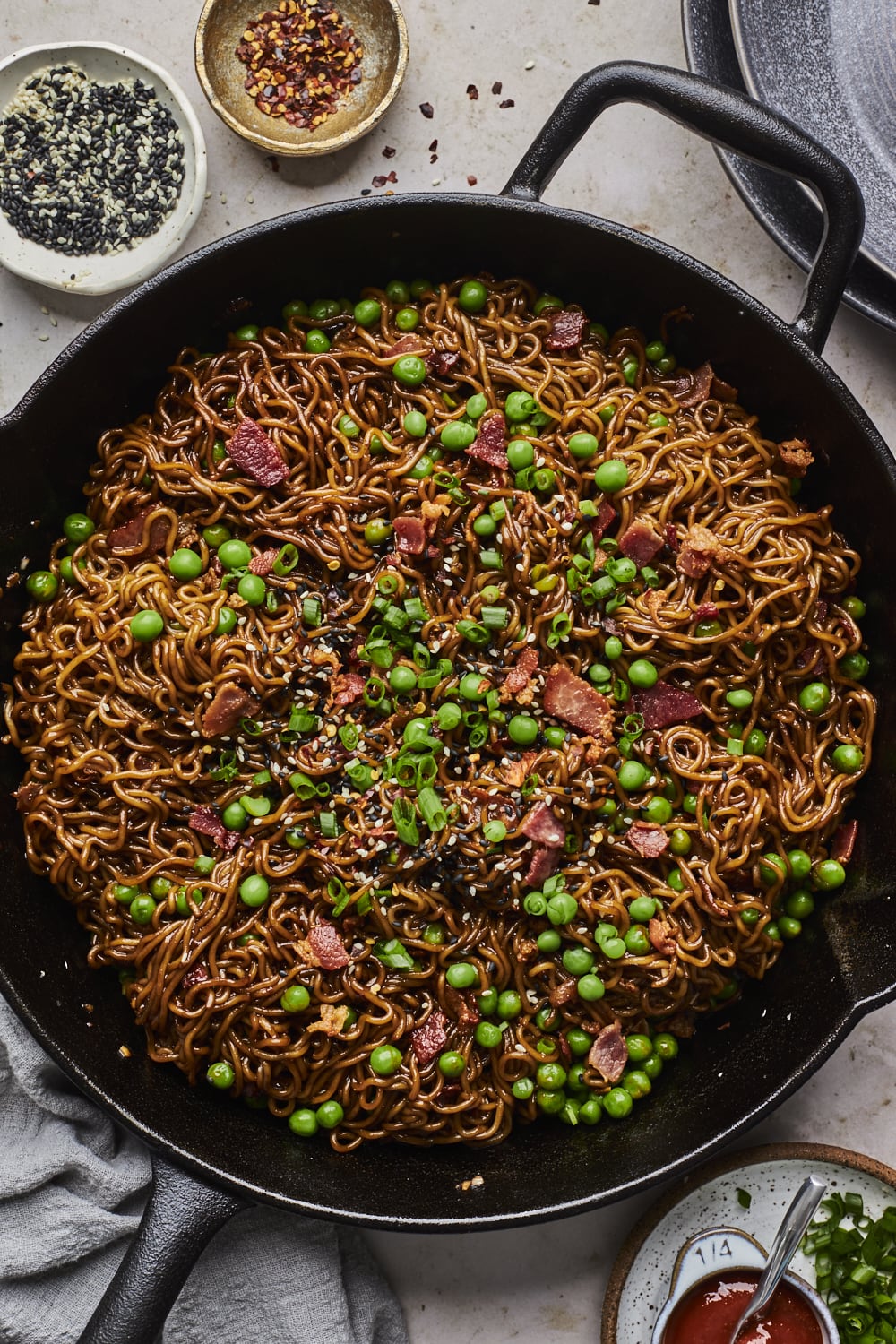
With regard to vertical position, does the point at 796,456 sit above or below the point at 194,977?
above

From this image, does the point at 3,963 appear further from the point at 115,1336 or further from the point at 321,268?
the point at 321,268

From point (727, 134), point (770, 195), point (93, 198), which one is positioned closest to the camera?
point (727, 134)

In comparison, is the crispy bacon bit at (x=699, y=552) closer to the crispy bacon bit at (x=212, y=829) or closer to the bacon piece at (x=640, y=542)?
the bacon piece at (x=640, y=542)

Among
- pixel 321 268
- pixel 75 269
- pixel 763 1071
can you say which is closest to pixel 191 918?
pixel 763 1071

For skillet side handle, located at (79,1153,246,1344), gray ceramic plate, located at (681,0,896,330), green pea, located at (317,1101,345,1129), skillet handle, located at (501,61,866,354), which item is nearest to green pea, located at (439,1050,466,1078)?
green pea, located at (317,1101,345,1129)

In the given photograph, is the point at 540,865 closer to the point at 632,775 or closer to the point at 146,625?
the point at 632,775

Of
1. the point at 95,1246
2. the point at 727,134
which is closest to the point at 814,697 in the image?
the point at 727,134

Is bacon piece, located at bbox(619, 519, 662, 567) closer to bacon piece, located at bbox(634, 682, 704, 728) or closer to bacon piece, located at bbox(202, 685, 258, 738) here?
bacon piece, located at bbox(634, 682, 704, 728)
